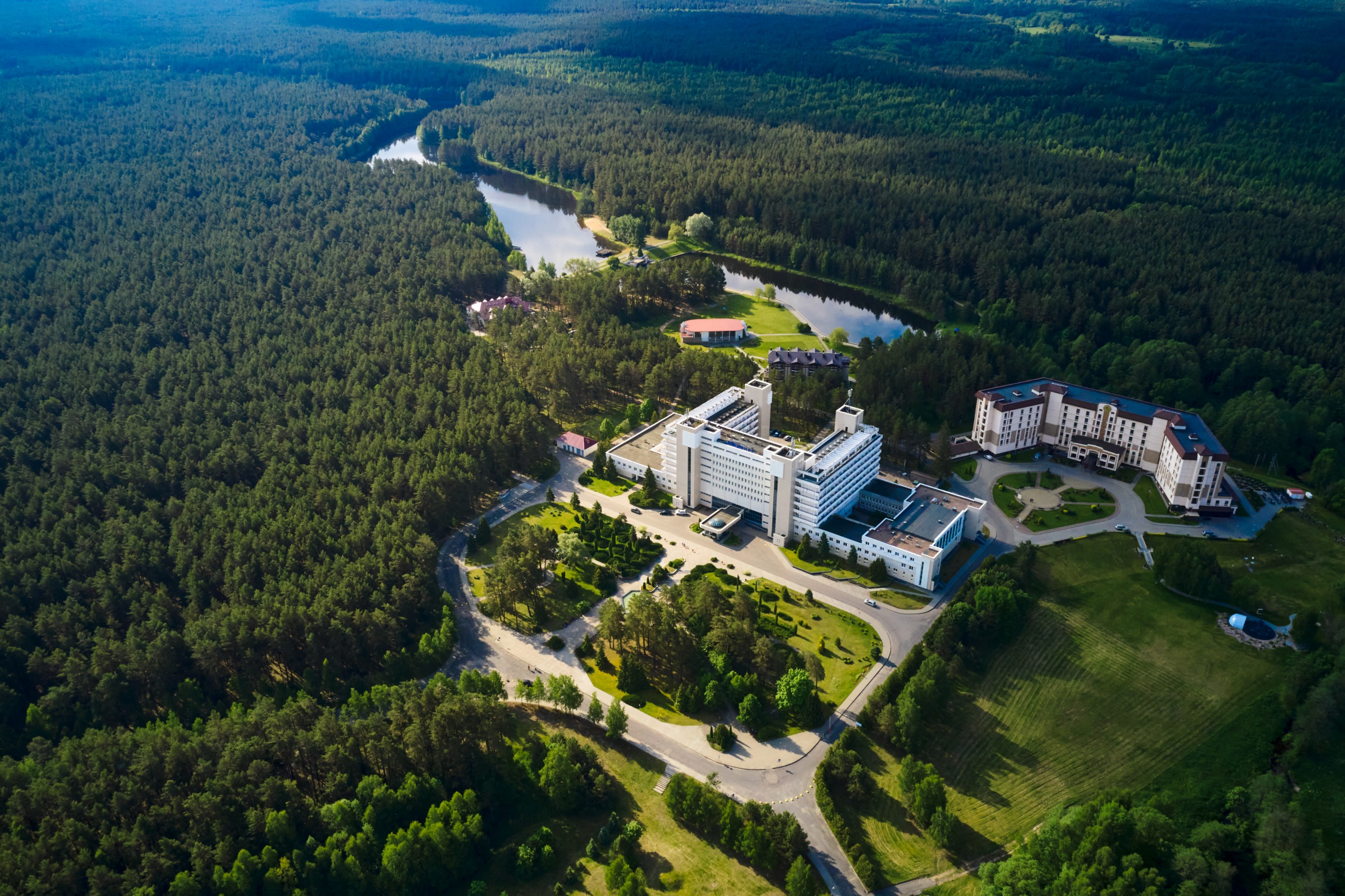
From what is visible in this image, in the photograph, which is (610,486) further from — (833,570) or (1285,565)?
(1285,565)

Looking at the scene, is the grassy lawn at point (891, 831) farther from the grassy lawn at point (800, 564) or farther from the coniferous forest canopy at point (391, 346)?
the grassy lawn at point (800, 564)

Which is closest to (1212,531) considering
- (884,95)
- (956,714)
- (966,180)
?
(956,714)

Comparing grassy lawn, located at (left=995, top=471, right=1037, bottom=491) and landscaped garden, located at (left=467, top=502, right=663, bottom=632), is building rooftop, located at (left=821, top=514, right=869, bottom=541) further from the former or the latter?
grassy lawn, located at (left=995, top=471, right=1037, bottom=491)

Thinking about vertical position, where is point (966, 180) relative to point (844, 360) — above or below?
above

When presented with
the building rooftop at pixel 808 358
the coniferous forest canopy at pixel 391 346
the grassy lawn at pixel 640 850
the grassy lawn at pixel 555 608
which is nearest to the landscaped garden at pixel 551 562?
the grassy lawn at pixel 555 608

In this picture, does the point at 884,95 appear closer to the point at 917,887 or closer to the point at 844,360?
the point at 844,360

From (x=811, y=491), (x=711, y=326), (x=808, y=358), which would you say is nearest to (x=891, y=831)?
(x=811, y=491)

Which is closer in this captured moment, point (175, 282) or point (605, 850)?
point (605, 850)

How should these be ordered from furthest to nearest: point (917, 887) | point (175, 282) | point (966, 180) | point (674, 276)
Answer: point (966, 180) < point (674, 276) < point (175, 282) < point (917, 887)
